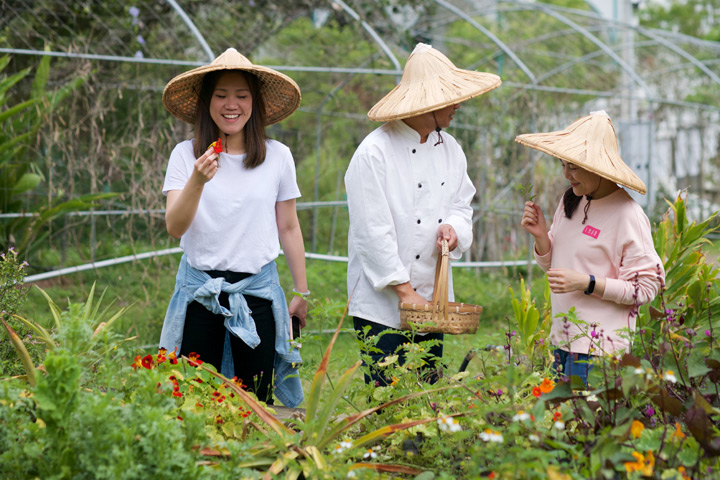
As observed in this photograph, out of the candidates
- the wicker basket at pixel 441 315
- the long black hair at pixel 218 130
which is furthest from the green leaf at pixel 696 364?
the long black hair at pixel 218 130

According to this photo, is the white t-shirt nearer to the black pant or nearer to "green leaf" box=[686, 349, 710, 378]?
the black pant

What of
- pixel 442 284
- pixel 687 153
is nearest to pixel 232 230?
pixel 442 284

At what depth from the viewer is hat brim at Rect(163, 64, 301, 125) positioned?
2.76 metres

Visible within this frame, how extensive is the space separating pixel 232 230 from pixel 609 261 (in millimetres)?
1350

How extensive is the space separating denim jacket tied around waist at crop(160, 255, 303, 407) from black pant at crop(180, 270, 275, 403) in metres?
0.02

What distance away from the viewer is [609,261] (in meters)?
2.71

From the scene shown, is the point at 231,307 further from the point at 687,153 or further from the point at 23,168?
the point at 687,153

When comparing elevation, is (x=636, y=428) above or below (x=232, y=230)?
below

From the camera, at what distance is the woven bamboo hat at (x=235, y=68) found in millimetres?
2714

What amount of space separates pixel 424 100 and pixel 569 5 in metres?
19.6

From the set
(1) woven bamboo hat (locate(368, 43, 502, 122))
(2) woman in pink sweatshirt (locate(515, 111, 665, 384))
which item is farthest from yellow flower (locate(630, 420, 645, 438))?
(1) woven bamboo hat (locate(368, 43, 502, 122))

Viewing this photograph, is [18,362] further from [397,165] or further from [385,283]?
[397,165]

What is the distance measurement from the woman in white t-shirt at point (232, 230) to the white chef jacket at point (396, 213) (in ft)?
0.88

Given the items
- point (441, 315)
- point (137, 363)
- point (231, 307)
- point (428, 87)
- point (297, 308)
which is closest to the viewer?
point (137, 363)
